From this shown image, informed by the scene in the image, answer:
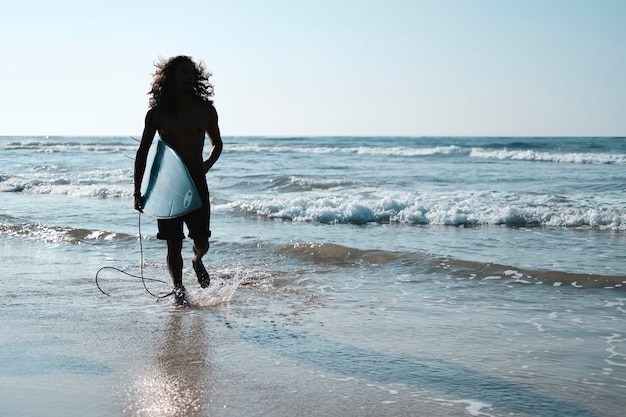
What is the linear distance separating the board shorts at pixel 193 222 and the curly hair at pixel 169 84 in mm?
601

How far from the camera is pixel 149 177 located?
18.2ft

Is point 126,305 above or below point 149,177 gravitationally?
below

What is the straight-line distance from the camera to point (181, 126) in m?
5.21

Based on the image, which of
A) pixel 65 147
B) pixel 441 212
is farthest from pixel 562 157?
pixel 65 147

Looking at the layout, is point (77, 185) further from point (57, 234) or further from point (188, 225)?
point (188, 225)

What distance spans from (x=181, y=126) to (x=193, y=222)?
0.71 m

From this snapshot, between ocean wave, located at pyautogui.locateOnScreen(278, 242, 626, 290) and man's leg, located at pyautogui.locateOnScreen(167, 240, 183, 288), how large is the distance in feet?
7.23

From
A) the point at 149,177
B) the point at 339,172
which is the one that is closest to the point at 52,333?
the point at 149,177

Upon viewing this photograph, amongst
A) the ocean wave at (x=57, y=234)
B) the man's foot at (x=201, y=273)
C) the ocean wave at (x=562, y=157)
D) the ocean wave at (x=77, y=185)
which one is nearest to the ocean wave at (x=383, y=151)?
the ocean wave at (x=562, y=157)

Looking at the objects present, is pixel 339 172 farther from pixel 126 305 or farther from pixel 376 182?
pixel 126 305

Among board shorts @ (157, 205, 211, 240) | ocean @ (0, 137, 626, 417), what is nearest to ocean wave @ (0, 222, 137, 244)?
ocean @ (0, 137, 626, 417)

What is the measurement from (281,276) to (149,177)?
5.66 ft

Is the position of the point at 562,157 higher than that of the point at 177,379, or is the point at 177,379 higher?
the point at 562,157

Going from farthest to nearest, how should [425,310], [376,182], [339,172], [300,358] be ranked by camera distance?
[339,172] < [376,182] < [425,310] < [300,358]
